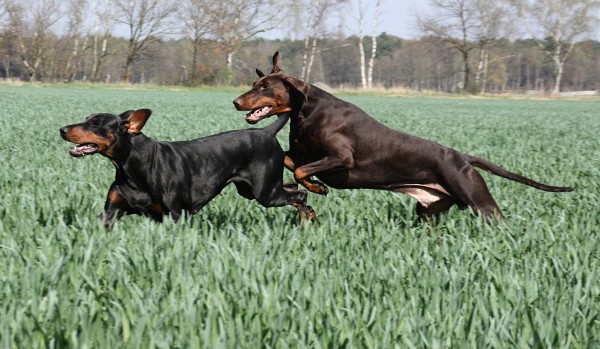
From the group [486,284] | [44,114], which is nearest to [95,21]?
[44,114]

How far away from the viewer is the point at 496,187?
693 cm

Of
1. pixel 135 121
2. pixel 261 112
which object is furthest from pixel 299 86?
pixel 135 121

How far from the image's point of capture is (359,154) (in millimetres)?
5160

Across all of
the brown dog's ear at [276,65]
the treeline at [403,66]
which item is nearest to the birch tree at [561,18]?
the treeline at [403,66]

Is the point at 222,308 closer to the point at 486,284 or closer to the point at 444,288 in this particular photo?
the point at 444,288

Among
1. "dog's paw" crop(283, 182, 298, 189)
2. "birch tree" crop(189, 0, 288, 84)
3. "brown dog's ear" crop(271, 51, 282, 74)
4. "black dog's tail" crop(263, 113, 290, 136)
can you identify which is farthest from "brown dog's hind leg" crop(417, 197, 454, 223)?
"birch tree" crop(189, 0, 288, 84)

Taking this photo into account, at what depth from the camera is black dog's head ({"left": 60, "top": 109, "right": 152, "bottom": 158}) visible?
4324mm

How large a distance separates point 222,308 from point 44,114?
51.4 feet

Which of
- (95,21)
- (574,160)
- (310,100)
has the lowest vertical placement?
(574,160)

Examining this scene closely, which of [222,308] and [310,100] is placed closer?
[222,308]

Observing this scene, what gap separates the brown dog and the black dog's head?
0.81m

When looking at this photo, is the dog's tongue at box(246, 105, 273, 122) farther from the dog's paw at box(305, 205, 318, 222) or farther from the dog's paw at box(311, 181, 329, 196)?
the dog's paw at box(305, 205, 318, 222)

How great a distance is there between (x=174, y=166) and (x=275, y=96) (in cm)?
92

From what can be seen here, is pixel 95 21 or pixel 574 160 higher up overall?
pixel 95 21
